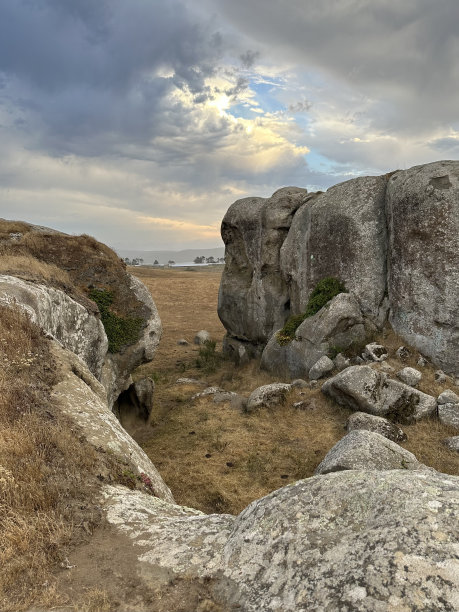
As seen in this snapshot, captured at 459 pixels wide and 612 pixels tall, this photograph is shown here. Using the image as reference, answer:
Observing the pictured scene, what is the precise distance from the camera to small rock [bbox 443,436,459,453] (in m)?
11.8

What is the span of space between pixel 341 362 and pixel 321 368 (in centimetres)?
86

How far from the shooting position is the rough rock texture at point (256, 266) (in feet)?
82.8

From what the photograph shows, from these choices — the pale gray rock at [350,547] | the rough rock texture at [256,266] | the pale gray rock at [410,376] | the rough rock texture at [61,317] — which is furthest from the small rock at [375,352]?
the pale gray rock at [350,547]

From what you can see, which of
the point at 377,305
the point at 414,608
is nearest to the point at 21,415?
the point at 414,608

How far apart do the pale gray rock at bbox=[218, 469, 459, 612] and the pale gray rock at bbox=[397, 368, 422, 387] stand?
11207 millimetres

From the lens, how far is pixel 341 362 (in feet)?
57.3

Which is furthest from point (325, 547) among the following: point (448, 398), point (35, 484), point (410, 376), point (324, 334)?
point (324, 334)

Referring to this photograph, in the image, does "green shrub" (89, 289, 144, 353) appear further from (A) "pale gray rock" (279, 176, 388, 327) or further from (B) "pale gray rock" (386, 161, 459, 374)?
(B) "pale gray rock" (386, 161, 459, 374)

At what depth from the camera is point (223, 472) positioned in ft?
39.4

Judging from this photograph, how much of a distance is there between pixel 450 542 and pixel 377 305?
1620cm

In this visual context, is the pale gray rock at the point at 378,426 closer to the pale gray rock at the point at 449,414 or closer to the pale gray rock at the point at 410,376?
the pale gray rock at the point at 449,414

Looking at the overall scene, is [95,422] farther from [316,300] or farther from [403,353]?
[316,300]

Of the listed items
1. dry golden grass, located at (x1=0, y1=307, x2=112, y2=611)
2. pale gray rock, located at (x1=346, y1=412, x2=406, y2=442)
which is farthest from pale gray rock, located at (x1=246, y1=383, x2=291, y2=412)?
dry golden grass, located at (x1=0, y1=307, x2=112, y2=611)

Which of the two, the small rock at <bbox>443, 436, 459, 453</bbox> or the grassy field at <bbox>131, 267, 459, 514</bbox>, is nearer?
the grassy field at <bbox>131, 267, 459, 514</bbox>
